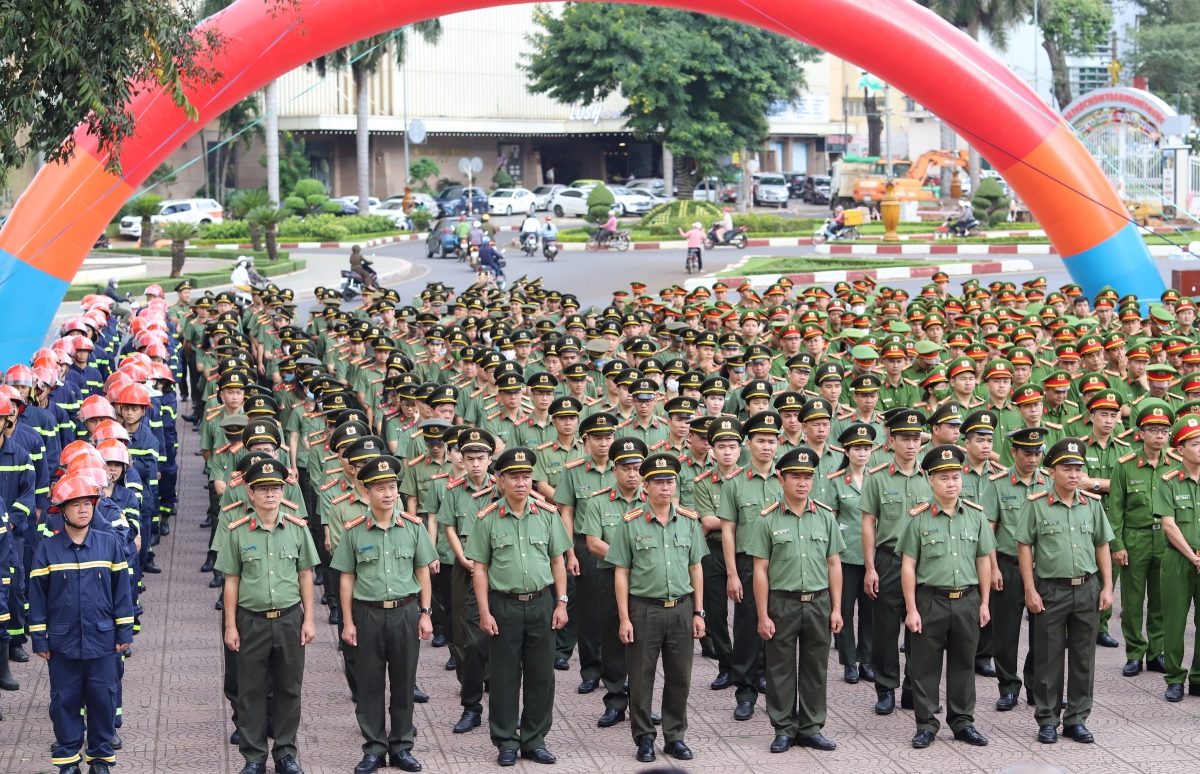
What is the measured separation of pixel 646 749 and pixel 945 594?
74.3 inches

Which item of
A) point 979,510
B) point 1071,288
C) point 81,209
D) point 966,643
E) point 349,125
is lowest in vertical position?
point 966,643

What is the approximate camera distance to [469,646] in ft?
27.5

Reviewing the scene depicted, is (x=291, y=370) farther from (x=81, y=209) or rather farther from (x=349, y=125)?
(x=349, y=125)

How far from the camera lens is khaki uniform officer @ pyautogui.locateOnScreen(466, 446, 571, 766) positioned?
25.8 ft

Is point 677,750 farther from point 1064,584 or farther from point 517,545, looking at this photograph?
point 1064,584

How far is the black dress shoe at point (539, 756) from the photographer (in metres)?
7.78

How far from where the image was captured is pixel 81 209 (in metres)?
15.1

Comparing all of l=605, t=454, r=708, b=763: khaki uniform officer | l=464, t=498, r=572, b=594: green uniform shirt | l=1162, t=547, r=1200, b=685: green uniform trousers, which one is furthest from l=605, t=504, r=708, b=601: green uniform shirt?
l=1162, t=547, r=1200, b=685: green uniform trousers

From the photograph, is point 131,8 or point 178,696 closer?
point 178,696

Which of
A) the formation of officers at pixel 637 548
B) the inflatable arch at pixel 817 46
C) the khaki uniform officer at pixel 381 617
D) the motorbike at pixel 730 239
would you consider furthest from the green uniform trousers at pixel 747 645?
the motorbike at pixel 730 239

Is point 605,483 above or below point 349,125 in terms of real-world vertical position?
below

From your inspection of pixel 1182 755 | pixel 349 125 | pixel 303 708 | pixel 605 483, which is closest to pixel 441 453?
pixel 605 483

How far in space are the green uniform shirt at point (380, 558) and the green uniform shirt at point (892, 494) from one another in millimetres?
2758

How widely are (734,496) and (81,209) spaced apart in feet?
31.2
